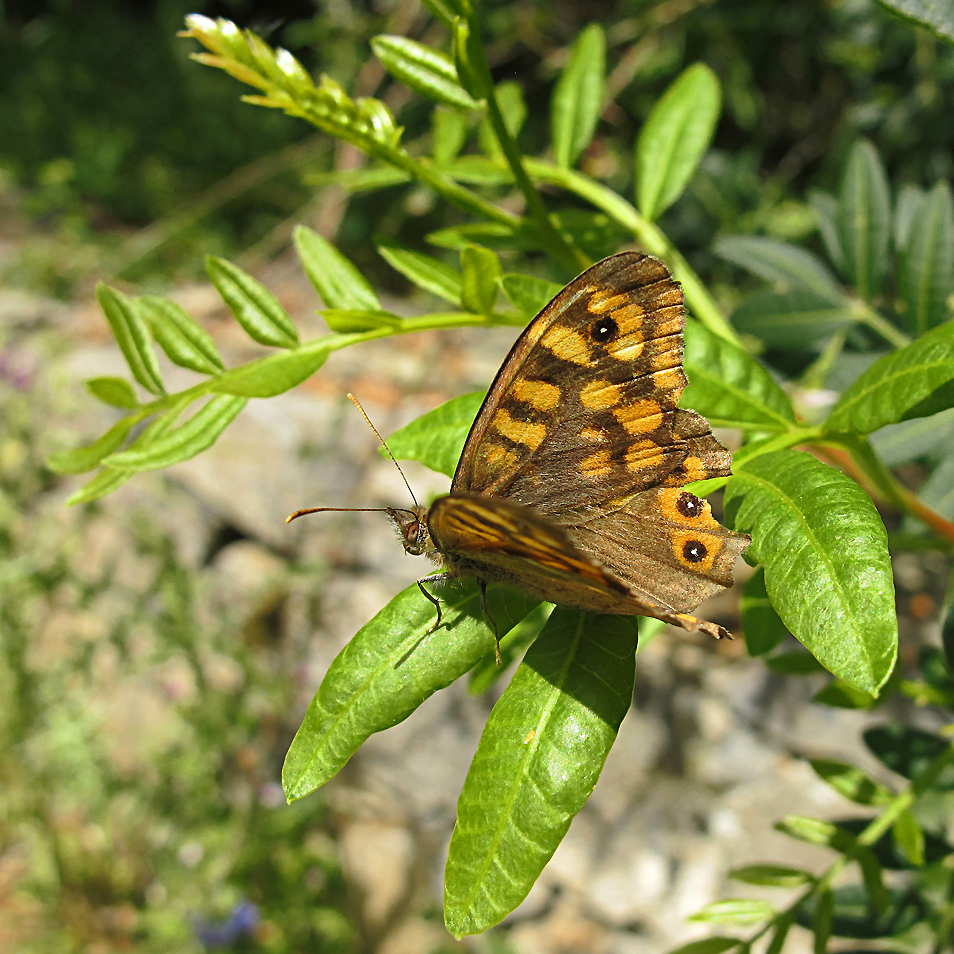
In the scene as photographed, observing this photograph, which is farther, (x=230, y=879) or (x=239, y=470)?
(x=239, y=470)

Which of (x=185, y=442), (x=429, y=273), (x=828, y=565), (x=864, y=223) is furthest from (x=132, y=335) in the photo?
(x=864, y=223)

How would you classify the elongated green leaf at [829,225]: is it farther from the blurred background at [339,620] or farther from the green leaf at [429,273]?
the green leaf at [429,273]

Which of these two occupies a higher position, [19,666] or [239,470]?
[19,666]

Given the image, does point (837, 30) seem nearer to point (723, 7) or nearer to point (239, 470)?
point (723, 7)

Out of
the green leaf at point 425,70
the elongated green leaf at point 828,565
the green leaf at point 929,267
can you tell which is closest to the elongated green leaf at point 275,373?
the green leaf at point 425,70

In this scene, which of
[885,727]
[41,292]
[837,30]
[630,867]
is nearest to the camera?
[885,727]

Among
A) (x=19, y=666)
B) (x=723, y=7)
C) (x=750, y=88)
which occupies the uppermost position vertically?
(x=723, y=7)

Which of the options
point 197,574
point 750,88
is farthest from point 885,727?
point 197,574
